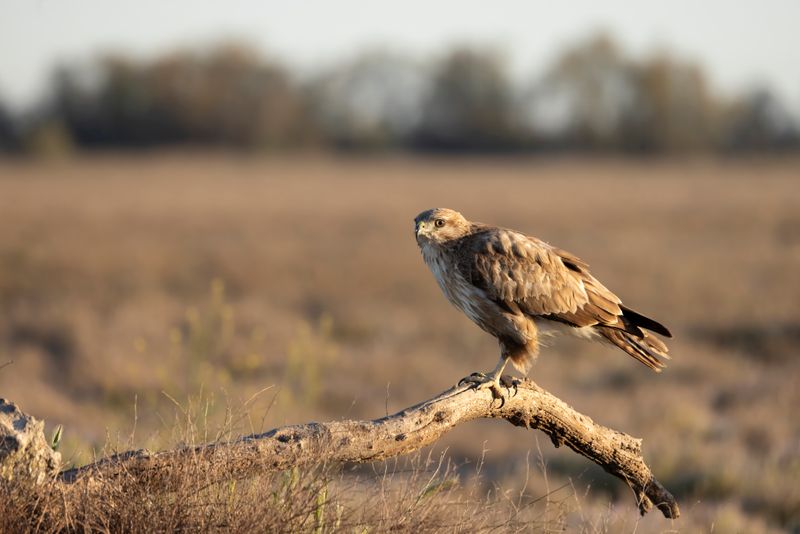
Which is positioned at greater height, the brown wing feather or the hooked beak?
the hooked beak

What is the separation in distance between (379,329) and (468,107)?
2561 inches

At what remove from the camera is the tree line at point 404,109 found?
62.8 meters

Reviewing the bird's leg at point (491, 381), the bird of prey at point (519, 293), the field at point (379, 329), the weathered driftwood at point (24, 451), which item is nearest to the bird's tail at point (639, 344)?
the bird of prey at point (519, 293)

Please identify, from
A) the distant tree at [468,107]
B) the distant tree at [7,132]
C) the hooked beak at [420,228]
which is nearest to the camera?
the hooked beak at [420,228]

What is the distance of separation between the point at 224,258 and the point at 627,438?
15.6m

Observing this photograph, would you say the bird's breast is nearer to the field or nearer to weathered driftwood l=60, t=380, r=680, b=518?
weathered driftwood l=60, t=380, r=680, b=518

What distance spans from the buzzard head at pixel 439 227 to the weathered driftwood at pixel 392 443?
916 millimetres

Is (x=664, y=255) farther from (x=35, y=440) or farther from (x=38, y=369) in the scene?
(x=35, y=440)

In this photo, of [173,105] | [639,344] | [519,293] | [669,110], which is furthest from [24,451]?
[669,110]

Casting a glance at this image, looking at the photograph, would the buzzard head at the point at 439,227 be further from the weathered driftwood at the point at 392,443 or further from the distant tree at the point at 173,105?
the distant tree at the point at 173,105

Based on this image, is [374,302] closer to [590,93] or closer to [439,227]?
[439,227]

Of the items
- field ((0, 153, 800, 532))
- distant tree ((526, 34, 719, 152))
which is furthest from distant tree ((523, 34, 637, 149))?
field ((0, 153, 800, 532))

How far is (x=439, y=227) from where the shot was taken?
5109mm

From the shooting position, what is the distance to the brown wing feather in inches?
201
